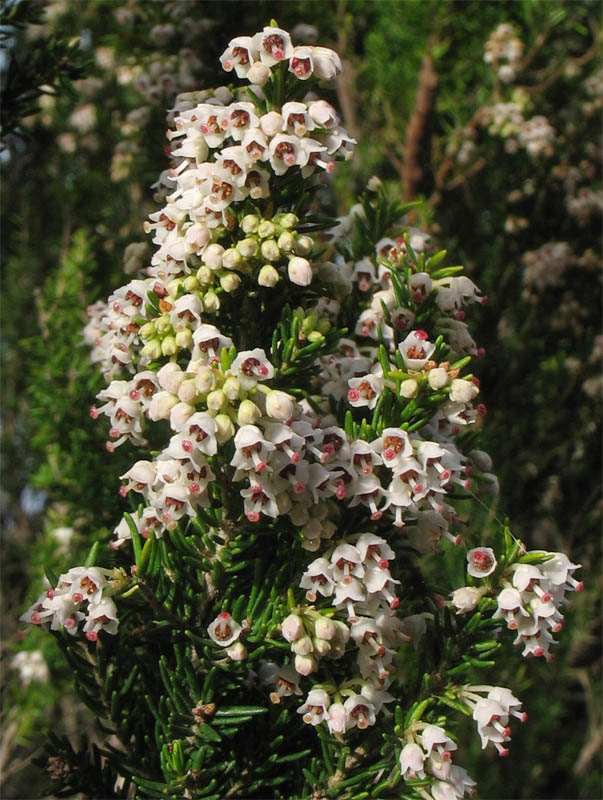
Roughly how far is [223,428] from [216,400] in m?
0.04

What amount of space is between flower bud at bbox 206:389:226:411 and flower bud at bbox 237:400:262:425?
0.03 m

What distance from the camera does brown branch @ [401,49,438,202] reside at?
3.51 meters

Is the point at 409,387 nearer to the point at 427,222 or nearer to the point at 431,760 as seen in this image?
the point at 431,760

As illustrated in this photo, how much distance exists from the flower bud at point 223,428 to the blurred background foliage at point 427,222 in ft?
3.56

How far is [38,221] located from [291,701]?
11.8 ft

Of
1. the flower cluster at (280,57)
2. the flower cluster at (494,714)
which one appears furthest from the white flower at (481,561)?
the flower cluster at (280,57)

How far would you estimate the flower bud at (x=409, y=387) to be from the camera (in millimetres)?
1195

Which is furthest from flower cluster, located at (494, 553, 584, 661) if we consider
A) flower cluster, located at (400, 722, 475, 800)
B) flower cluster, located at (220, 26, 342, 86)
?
flower cluster, located at (220, 26, 342, 86)

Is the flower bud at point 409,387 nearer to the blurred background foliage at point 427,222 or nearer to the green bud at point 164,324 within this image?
the green bud at point 164,324

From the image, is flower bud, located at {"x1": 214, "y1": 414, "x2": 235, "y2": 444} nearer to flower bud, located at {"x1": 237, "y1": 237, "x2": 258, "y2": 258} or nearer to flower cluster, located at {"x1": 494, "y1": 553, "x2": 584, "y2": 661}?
flower bud, located at {"x1": 237, "y1": 237, "x2": 258, "y2": 258}

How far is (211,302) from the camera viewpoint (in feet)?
3.97

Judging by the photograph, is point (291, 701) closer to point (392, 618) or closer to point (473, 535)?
point (392, 618)

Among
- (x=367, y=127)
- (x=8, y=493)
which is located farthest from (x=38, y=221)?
(x=367, y=127)

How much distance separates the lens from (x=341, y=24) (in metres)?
3.83
